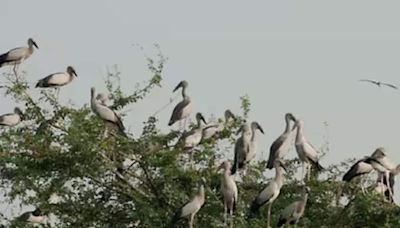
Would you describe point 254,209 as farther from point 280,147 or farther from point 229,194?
point 280,147

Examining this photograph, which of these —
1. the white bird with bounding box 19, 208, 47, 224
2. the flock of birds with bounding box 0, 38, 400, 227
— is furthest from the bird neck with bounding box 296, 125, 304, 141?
the white bird with bounding box 19, 208, 47, 224

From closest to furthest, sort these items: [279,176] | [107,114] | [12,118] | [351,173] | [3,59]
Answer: [279,176], [351,173], [107,114], [12,118], [3,59]

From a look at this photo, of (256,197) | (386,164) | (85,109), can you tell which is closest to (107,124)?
(85,109)

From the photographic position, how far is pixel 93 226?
18109 millimetres

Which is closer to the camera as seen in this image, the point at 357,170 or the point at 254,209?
the point at 254,209

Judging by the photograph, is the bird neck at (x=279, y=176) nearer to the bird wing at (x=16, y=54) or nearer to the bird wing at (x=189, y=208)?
the bird wing at (x=189, y=208)

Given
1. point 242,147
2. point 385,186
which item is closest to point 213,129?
point 242,147

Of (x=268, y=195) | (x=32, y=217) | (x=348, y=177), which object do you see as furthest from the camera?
(x=32, y=217)

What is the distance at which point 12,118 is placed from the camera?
2292 cm

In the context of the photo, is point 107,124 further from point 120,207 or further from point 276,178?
point 276,178

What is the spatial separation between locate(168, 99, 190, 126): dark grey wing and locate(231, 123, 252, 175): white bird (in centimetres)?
311

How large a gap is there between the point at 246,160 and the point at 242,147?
0.23 m

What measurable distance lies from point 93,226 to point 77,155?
Answer: 1.14m

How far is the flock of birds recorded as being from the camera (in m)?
17.1
